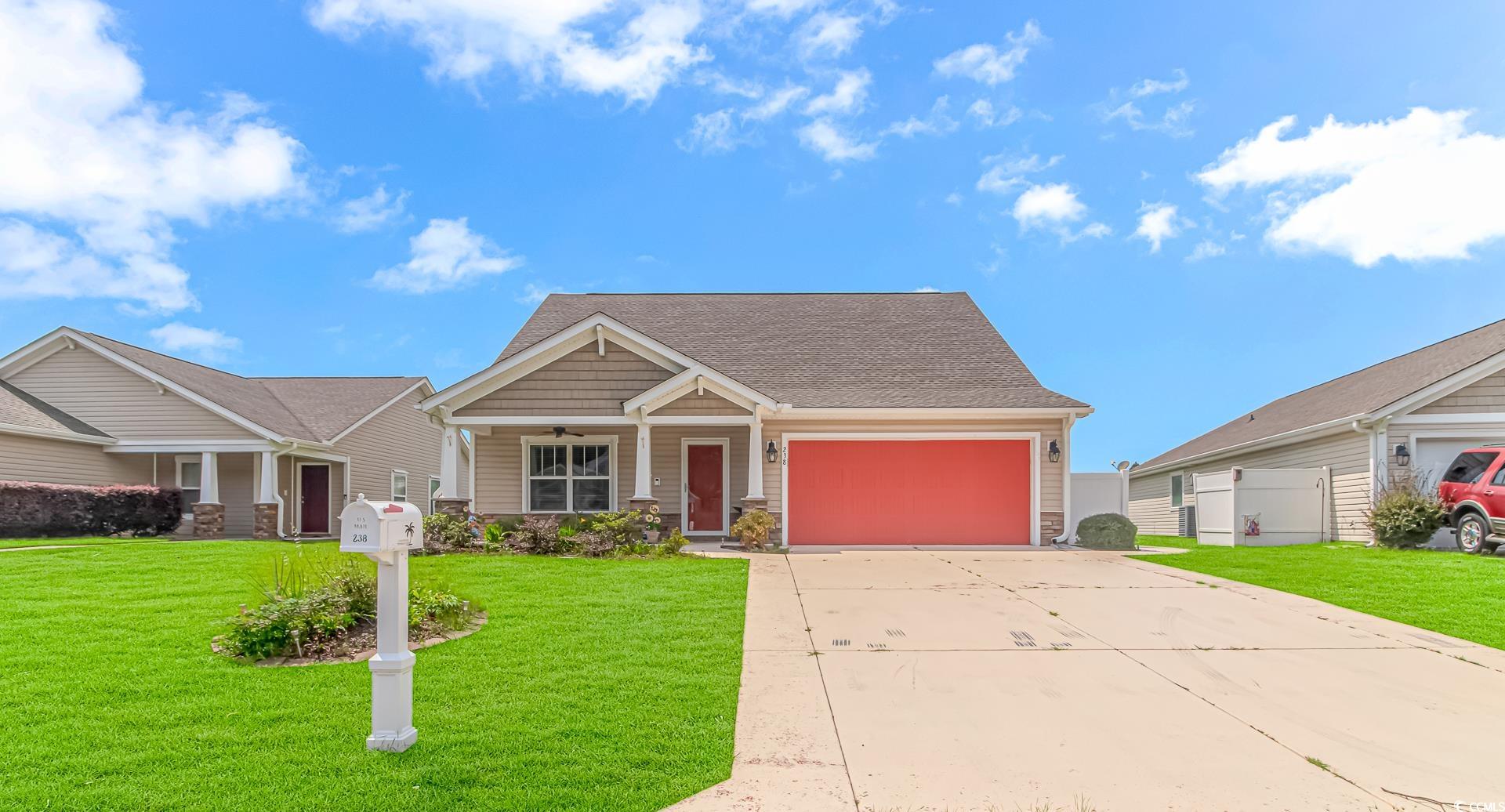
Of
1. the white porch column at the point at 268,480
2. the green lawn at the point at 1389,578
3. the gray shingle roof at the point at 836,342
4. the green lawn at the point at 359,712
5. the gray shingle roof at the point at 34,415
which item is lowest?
the green lawn at the point at 1389,578

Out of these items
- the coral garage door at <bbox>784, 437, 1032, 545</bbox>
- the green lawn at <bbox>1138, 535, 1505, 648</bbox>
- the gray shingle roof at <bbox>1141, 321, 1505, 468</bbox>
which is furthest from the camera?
the gray shingle roof at <bbox>1141, 321, 1505, 468</bbox>

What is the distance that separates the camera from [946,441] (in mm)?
17109

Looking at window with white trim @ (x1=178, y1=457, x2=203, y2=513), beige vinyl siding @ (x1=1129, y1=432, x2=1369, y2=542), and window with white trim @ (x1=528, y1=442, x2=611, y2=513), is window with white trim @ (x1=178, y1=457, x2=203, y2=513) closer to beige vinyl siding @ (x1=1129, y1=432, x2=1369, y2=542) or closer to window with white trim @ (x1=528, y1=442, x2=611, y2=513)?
window with white trim @ (x1=528, y1=442, x2=611, y2=513)

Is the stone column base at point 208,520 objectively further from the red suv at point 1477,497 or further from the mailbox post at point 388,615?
the red suv at point 1477,497

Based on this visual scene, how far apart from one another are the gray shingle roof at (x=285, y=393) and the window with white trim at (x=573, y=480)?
715 cm

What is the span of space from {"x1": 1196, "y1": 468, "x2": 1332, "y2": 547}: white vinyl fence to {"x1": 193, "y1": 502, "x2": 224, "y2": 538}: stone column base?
22541 mm

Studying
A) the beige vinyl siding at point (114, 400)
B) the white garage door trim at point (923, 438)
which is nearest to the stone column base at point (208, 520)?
the beige vinyl siding at point (114, 400)

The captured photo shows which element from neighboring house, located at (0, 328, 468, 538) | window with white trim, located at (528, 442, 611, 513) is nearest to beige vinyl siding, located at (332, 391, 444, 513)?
neighboring house, located at (0, 328, 468, 538)

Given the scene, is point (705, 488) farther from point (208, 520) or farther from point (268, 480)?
point (208, 520)

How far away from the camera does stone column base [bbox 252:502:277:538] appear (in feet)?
65.5

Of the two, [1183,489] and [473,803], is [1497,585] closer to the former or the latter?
[473,803]

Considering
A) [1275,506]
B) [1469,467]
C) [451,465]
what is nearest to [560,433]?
[451,465]

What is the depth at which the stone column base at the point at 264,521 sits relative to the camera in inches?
786

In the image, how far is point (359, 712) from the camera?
543 centimetres
